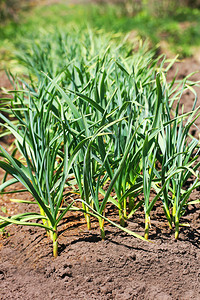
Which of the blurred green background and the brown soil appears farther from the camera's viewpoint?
the blurred green background

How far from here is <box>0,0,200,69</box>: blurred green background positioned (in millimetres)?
Result: 4574

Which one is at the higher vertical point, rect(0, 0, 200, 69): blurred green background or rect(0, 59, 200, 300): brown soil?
rect(0, 0, 200, 69): blurred green background

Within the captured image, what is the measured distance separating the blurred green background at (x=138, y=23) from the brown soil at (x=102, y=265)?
79.9 inches

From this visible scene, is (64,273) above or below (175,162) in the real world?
below

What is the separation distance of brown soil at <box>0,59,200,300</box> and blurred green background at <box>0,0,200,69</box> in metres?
2.03

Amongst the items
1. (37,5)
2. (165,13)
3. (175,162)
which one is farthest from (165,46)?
(37,5)

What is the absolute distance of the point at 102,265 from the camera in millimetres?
1410

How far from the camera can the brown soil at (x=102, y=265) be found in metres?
1.33

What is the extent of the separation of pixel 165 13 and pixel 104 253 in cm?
567

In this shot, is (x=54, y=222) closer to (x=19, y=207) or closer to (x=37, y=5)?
(x=19, y=207)

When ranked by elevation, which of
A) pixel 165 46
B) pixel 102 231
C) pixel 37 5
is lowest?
pixel 102 231

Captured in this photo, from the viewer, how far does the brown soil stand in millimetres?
1333

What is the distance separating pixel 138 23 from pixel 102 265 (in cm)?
470

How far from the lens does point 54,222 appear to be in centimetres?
144
